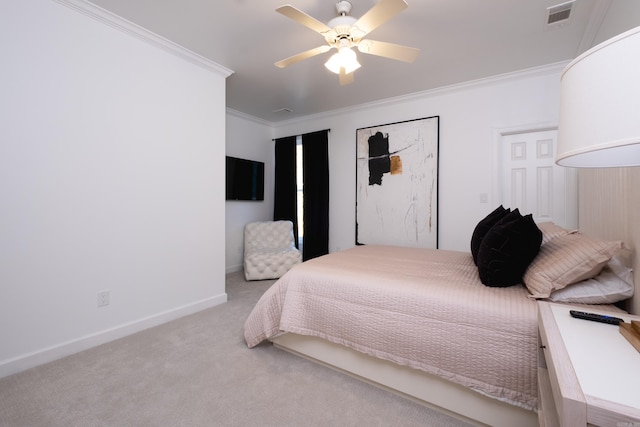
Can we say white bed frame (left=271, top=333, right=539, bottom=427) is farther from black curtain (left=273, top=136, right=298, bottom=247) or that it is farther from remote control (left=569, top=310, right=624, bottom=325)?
black curtain (left=273, top=136, right=298, bottom=247)

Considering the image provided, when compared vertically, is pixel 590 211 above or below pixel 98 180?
below

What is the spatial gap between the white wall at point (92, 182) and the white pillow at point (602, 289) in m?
2.84

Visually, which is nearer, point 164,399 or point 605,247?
point 605,247

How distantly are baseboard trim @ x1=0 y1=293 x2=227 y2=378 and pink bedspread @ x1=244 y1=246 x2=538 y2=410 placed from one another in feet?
3.42

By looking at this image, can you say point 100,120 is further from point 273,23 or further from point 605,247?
point 605,247

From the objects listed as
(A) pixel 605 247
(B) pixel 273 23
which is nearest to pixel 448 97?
(B) pixel 273 23

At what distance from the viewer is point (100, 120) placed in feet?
7.22

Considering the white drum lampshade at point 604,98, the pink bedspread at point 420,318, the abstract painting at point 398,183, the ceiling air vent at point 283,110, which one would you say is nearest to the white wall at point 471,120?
the abstract painting at point 398,183

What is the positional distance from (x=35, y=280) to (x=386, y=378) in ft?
7.68

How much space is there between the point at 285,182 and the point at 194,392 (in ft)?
12.0

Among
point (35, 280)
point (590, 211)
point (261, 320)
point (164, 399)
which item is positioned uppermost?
point (590, 211)

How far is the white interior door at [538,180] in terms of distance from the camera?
10.0 feet

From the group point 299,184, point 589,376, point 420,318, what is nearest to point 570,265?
point 420,318

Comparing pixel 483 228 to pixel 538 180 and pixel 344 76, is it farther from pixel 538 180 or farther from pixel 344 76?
pixel 538 180
